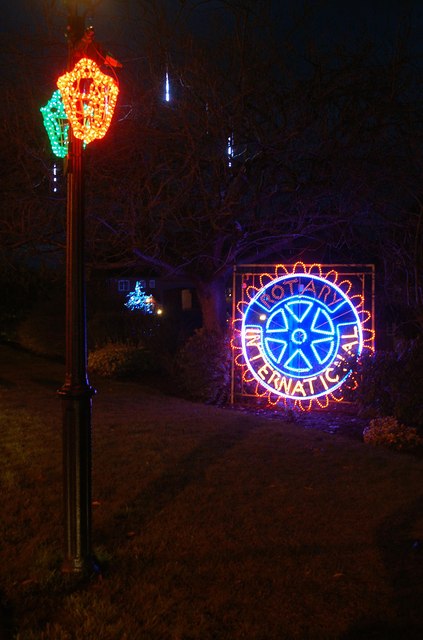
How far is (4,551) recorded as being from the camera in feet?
16.6

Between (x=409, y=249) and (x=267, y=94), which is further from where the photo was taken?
(x=267, y=94)

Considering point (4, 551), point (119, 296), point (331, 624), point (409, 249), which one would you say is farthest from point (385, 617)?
point (119, 296)

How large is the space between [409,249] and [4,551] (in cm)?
798

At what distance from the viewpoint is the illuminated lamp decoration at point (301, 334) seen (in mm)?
11539

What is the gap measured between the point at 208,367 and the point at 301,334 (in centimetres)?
220

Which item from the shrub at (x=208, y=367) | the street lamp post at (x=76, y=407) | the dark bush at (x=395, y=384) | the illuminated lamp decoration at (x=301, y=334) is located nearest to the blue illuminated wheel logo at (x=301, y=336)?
the illuminated lamp decoration at (x=301, y=334)

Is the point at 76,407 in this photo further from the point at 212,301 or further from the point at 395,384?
the point at 212,301

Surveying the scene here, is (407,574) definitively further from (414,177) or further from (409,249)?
(414,177)

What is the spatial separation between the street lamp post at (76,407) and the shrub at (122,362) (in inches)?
442

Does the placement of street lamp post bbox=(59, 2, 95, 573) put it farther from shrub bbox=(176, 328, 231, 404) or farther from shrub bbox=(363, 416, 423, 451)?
shrub bbox=(176, 328, 231, 404)

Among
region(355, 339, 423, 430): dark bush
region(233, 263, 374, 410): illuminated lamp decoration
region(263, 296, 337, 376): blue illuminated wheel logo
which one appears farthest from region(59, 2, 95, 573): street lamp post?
region(263, 296, 337, 376): blue illuminated wheel logo

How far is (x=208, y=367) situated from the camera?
13.1 metres

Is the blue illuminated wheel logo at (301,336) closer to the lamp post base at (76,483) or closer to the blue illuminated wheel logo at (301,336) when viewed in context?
the blue illuminated wheel logo at (301,336)

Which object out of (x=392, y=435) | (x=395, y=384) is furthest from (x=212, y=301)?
(x=392, y=435)
